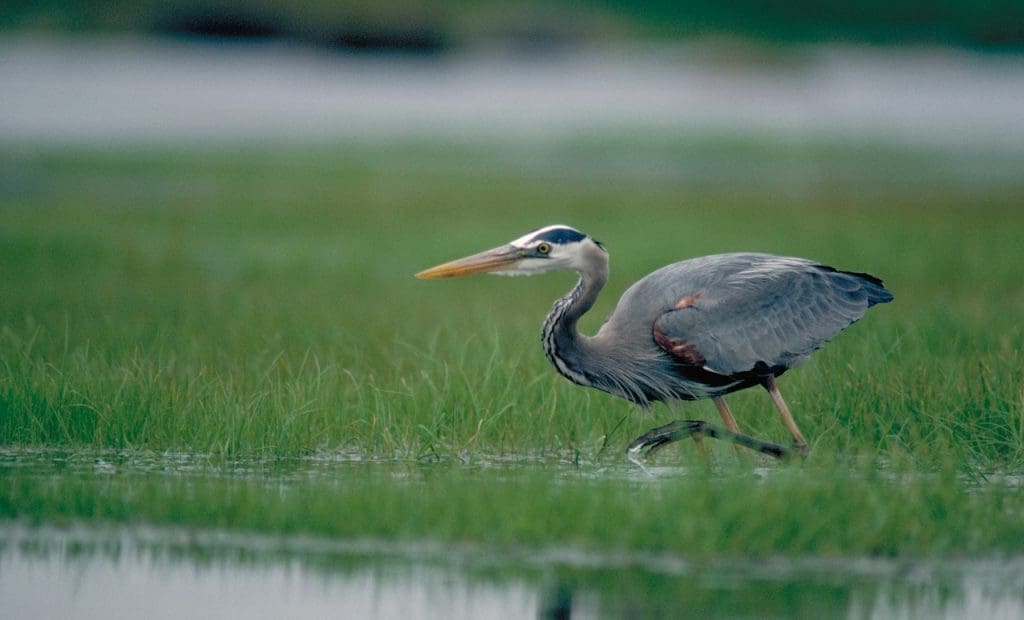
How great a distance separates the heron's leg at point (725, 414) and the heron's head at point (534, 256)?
3.73 feet

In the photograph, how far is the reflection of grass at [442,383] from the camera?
22.3 feet

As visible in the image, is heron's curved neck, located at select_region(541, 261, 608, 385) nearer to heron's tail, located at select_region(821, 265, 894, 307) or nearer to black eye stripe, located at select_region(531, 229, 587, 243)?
black eye stripe, located at select_region(531, 229, 587, 243)

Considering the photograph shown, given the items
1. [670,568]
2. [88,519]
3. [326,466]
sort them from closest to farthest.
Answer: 1. [670,568]
2. [88,519]
3. [326,466]

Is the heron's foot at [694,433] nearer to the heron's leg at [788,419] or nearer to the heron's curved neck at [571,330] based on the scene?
the heron's leg at [788,419]

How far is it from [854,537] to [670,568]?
2.67 feet

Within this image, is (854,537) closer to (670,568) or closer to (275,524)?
(670,568)

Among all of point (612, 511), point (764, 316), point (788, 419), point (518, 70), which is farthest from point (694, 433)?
point (518, 70)

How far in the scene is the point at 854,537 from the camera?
666 cm

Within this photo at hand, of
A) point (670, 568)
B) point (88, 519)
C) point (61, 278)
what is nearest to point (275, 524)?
point (88, 519)

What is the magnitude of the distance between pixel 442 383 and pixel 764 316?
73.3 inches

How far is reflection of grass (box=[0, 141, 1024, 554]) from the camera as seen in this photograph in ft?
22.3

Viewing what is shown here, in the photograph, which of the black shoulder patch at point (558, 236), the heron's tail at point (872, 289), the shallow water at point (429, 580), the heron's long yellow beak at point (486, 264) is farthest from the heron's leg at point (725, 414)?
the shallow water at point (429, 580)

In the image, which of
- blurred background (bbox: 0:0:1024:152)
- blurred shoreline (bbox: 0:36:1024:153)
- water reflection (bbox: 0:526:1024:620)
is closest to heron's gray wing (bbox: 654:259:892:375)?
water reflection (bbox: 0:526:1024:620)

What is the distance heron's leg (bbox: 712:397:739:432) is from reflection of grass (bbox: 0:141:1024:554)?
0.21 m
